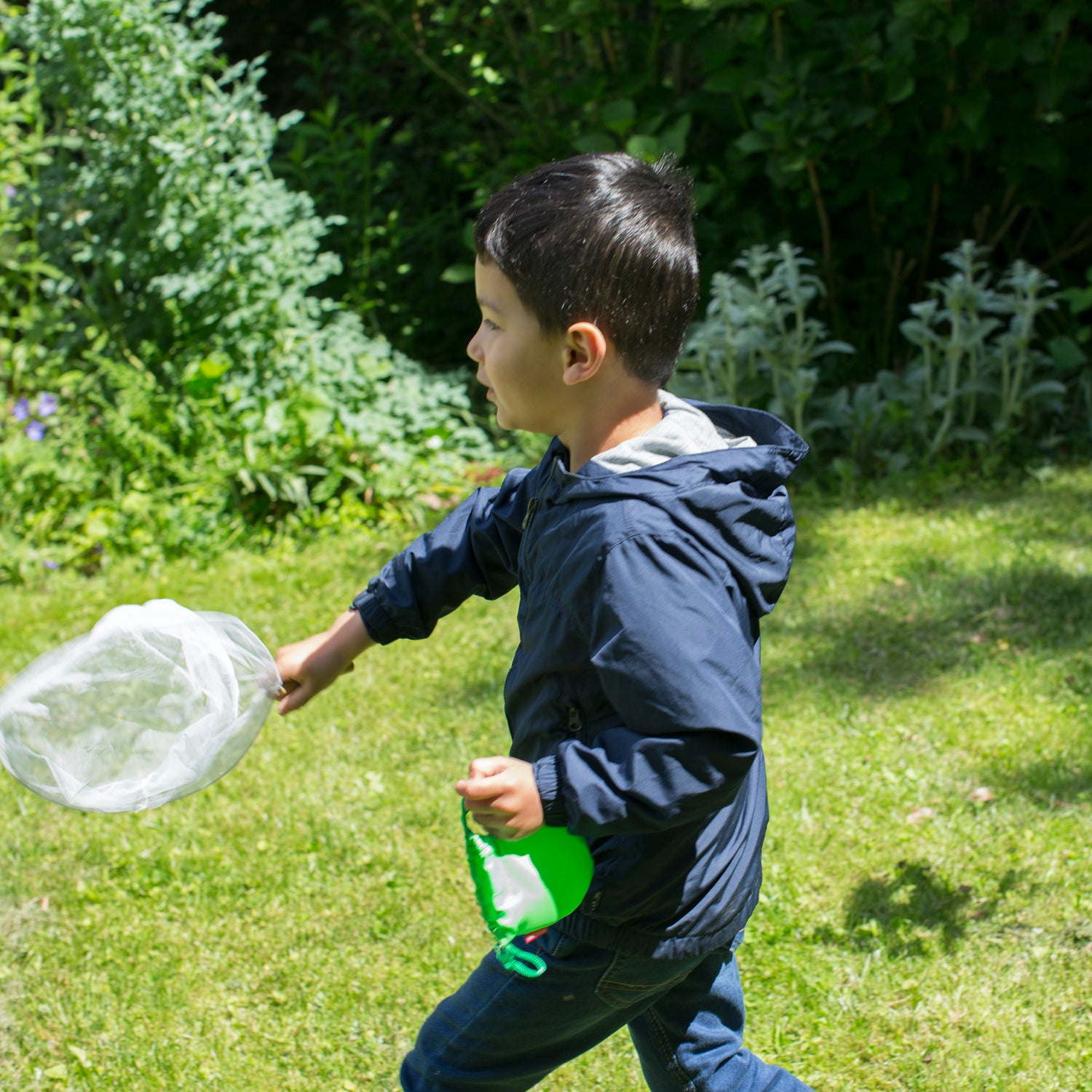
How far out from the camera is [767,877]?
2.60 m

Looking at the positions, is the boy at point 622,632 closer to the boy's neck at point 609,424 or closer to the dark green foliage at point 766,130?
the boy's neck at point 609,424

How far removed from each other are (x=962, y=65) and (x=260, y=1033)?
15.1ft

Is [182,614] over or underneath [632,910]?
over

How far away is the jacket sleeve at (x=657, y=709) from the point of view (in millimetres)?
1259

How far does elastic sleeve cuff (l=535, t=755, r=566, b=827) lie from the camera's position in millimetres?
1284

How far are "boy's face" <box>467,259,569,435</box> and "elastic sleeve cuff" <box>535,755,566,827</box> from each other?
1.43ft

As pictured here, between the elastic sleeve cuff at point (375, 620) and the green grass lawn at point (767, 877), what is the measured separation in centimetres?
97

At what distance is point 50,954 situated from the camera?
257cm

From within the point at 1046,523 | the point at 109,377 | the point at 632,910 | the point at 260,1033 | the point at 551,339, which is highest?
the point at 551,339

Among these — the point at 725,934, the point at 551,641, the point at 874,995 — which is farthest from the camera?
the point at 874,995

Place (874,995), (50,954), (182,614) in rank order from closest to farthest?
(182,614) < (874,995) < (50,954)

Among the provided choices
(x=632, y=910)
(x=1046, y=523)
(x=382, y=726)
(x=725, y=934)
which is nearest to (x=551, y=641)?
(x=632, y=910)

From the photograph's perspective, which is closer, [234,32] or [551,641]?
[551,641]

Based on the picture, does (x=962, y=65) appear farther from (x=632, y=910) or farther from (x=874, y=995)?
(x=632, y=910)
